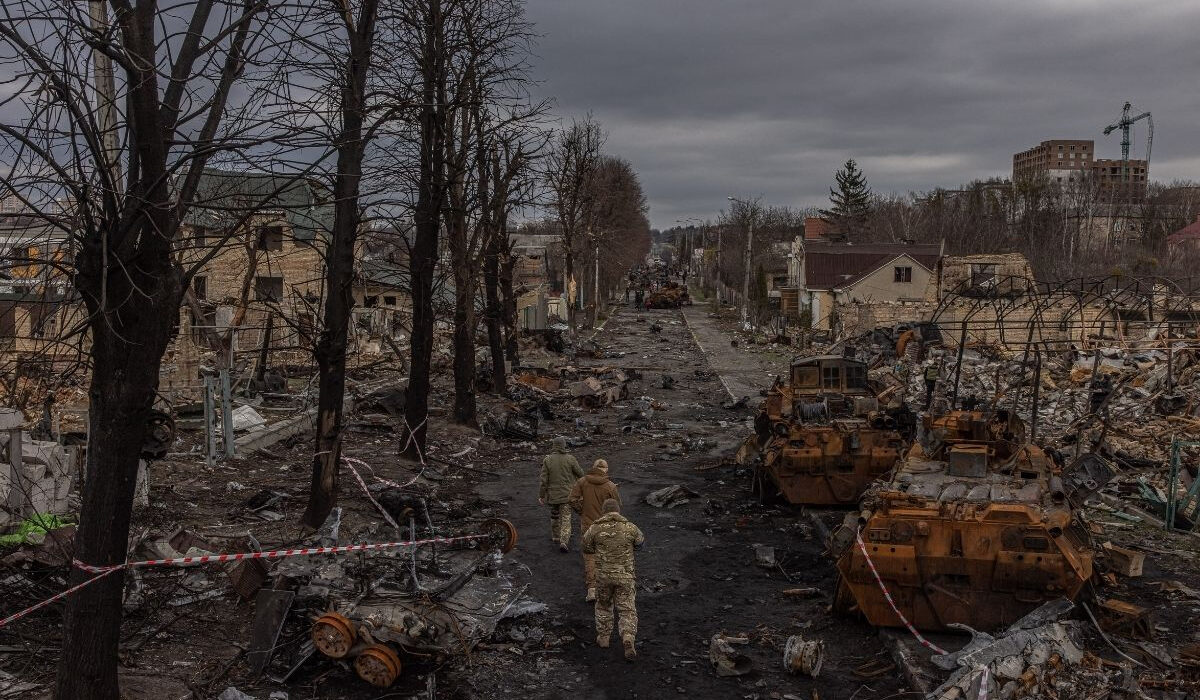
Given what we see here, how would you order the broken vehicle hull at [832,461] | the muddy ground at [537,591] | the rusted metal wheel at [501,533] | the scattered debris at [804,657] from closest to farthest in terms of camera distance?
the muddy ground at [537,591], the scattered debris at [804,657], the rusted metal wheel at [501,533], the broken vehicle hull at [832,461]

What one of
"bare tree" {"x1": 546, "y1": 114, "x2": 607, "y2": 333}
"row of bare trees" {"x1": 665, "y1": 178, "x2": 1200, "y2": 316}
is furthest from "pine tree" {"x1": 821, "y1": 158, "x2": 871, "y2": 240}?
"bare tree" {"x1": 546, "y1": 114, "x2": 607, "y2": 333}

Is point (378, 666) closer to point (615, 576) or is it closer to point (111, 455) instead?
point (615, 576)

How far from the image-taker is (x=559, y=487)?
12.7 metres

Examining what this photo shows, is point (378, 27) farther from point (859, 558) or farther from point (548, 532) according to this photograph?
point (859, 558)

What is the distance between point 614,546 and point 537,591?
7.02 feet

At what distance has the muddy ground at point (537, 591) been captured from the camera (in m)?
8.11

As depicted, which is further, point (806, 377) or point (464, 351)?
point (464, 351)

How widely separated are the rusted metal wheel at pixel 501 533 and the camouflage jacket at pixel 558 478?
1.25 meters


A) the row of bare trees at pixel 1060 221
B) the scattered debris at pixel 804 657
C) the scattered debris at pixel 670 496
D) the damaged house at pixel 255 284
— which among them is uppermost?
the row of bare trees at pixel 1060 221

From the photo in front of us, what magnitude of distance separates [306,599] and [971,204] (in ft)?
263

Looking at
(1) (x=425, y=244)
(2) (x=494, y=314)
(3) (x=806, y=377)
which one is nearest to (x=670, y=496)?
(3) (x=806, y=377)

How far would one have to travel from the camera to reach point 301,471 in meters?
15.8

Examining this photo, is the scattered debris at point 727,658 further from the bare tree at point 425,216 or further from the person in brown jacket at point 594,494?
the bare tree at point 425,216

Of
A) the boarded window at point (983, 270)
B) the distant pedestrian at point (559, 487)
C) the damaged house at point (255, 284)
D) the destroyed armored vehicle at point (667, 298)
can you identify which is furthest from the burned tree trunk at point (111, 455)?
the destroyed armored vehicle at point (667, 298)
